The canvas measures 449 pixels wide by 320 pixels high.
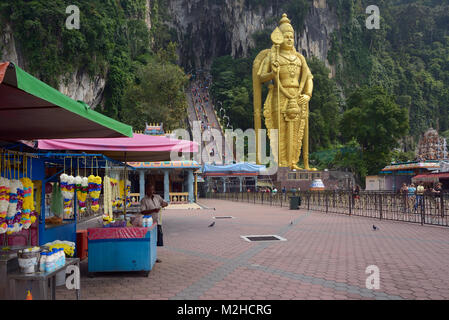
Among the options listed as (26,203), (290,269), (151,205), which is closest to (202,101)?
(151,205)

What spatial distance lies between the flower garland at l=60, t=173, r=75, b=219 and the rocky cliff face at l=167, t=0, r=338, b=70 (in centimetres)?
7076

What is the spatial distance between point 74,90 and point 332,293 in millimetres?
37712

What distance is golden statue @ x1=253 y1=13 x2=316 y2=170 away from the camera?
3975 cm

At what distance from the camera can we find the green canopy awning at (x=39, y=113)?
3.19m

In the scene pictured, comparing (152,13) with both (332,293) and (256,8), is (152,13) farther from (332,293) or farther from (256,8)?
(332,293)

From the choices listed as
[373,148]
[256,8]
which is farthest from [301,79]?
[256,8]

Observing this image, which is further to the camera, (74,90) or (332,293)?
(74,90)

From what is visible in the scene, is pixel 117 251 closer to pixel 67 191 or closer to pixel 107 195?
pixel 107 195

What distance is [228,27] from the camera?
79750mm

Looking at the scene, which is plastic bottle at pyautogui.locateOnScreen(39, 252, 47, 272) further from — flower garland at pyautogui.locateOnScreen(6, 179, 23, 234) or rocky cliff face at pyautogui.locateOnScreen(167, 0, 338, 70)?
rocky cliff face at pyautogui.locateOnScreen(167, 0, 338, 70)

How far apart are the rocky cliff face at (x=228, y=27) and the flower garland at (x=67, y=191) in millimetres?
70756

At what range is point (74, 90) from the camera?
38469 millimetres

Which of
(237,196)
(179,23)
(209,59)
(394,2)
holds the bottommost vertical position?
(237,196)

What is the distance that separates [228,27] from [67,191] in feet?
254
